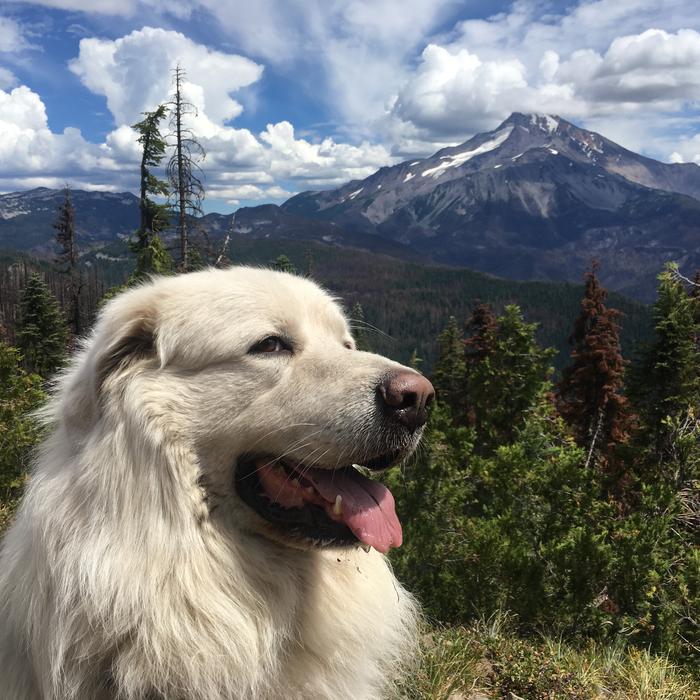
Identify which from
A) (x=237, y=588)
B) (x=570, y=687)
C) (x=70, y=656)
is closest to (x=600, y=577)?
(x=570, y=687)

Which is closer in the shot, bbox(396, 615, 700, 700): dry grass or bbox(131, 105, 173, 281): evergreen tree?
bbox(396, 615, 700, 700): dry grass

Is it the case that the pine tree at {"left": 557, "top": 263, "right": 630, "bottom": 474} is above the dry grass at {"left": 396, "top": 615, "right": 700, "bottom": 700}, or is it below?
below

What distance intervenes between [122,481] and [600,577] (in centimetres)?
557

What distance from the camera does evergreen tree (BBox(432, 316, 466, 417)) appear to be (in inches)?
1330

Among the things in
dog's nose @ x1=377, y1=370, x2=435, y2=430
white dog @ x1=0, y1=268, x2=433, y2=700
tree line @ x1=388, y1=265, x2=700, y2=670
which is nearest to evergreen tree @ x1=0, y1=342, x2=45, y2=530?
tree line @ x1=388, y1=265, x2=700, y2=670

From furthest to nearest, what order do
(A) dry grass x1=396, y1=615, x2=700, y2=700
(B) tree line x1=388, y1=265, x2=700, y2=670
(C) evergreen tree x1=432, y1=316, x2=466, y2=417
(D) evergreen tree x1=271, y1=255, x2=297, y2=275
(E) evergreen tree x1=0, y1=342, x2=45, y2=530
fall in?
(C) evergreen tree x1=432, y1=316, x2=466, y2=417 → (E) evergreen tree x1=0, y1=342, x2=45, y2=530 → (B) tree line x1=388, y1=265, x2=700, y2=670 → (D) evergreen tree x1=271, y1=255, x2=297, y2=275 → (A) dry grass x1=396, y1=615, x2=700, y2=700

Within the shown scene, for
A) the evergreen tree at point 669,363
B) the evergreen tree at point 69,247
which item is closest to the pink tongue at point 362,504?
the evergreen tree at point 669,363

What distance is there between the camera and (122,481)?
2359 mm

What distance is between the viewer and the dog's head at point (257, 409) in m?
2.49

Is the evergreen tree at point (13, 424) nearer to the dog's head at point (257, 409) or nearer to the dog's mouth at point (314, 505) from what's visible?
the dog's head at point (257, 409)

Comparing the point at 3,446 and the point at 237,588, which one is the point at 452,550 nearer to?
the point at 237,588

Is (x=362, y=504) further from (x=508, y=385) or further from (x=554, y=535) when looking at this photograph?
(x=508, y=385)

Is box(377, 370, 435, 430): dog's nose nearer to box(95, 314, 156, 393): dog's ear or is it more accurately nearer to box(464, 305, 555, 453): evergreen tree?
box(95, 314, 156, 393): dog's ear

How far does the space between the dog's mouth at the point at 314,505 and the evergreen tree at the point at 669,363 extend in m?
19.2
